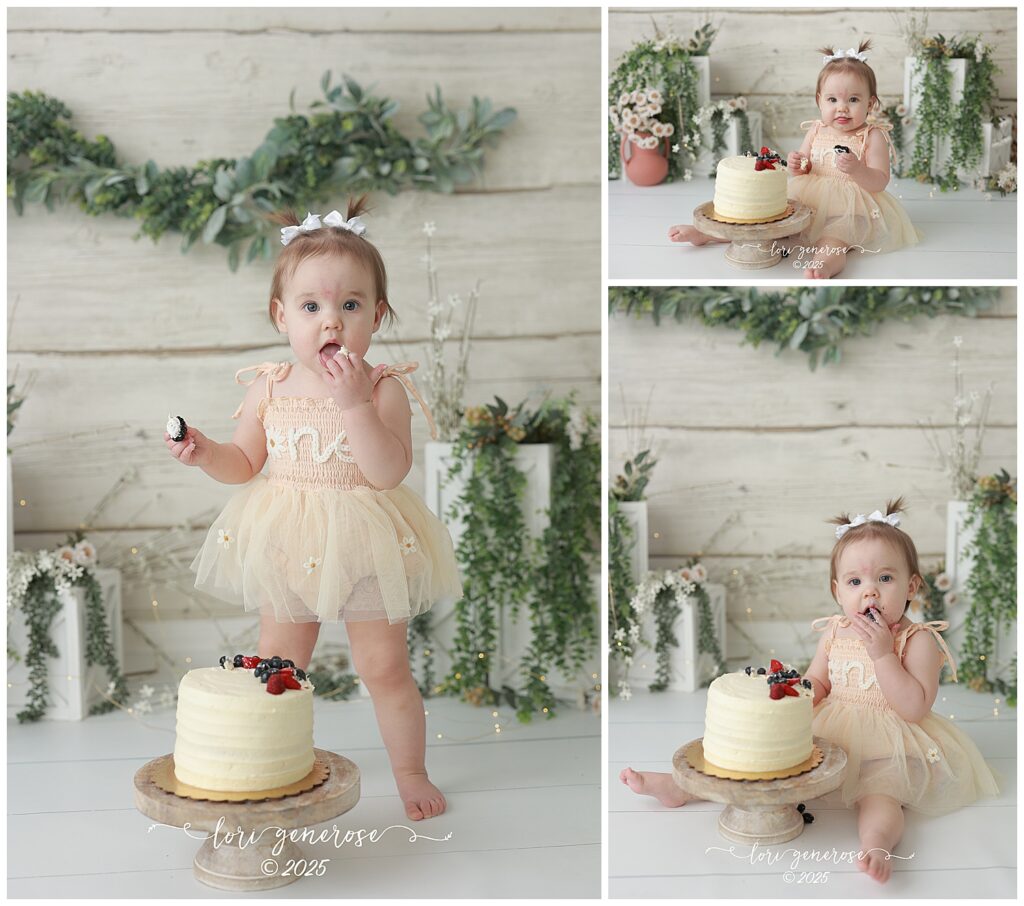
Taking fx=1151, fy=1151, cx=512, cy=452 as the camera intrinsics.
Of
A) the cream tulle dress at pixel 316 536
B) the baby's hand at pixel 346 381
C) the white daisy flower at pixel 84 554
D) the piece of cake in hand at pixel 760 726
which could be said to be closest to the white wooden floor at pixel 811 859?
the piece of cake in hand at pixel 760 726

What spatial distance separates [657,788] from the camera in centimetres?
223

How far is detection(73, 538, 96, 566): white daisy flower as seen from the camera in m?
2.88

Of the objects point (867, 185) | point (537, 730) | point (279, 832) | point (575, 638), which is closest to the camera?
point (279, 832)

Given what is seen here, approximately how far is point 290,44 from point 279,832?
1998 mm

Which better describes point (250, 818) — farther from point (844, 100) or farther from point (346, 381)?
point (844, 100)

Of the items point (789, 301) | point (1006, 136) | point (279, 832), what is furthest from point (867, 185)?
point (279, 832)

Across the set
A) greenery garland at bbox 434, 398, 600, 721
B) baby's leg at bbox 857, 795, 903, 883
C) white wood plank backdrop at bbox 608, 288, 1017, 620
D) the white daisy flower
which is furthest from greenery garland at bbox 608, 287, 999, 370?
the white daisy flower

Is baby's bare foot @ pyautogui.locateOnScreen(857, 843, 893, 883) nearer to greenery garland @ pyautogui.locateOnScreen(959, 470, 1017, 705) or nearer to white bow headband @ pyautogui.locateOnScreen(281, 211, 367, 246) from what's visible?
greenery garland @ pyautogui.locateOnScreen(959, 470, 1017, 705)

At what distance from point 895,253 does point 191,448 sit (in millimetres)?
1357

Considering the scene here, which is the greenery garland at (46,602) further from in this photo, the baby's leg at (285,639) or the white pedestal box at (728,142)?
the white pedestal box at (728,142)

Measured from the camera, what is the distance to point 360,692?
3.00 m

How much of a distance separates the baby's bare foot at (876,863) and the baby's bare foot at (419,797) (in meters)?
0.80

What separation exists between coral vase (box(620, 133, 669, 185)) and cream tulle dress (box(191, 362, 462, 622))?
0.62 m

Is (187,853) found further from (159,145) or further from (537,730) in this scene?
(159,145)
